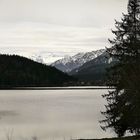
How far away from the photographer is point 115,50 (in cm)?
3819

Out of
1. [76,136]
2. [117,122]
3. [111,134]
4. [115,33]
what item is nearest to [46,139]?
[76,136]

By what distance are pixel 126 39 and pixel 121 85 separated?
14.4 ft

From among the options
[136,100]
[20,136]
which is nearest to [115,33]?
[136,100]

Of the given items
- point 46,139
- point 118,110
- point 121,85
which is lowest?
point 46,139

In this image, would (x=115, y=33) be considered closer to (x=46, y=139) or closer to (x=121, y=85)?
(x=121, y=85)

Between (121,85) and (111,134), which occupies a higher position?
(121,85)

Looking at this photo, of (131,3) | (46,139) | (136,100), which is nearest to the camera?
(136,100)

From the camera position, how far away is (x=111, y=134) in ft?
170

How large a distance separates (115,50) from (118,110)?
588 cm

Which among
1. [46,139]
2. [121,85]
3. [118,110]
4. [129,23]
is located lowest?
[46,139]

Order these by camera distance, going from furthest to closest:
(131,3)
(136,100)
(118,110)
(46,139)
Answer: (46,139), (131,3), (118,110), (136,100)

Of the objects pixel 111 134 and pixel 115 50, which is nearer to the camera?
pixel 115 50

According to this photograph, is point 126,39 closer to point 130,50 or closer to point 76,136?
point 130,50

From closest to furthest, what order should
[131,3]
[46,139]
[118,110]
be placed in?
[118,110] < [131,3] < [46,139]
